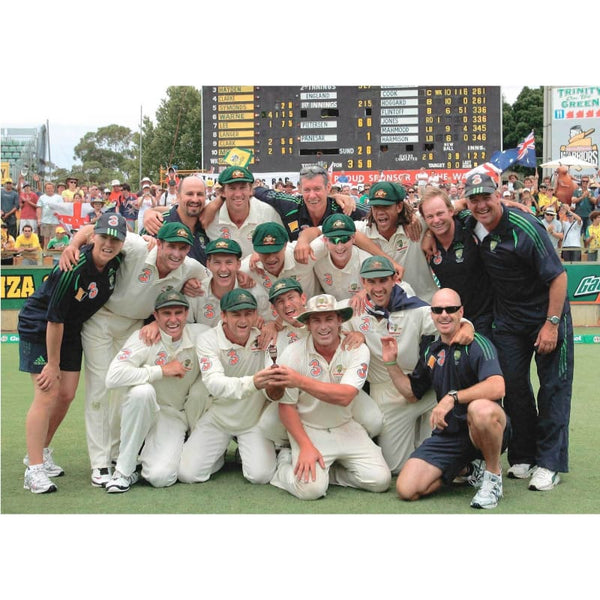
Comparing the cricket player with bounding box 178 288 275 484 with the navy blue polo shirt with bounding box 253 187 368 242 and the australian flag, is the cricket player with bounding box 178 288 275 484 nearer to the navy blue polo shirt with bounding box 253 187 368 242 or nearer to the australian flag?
the navy blue polo shirt with bounding box 253 187 368 242

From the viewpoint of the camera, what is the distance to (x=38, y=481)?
5203 millimetres

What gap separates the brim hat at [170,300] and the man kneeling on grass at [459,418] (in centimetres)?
188

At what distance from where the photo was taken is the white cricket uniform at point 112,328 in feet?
18.4

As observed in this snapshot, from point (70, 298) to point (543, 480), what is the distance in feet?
12.0

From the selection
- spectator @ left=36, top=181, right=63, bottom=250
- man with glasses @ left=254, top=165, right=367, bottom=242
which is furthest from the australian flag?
man with glasses @ left=254, top=165, right=367, bottom=242

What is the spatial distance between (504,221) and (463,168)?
21.4m

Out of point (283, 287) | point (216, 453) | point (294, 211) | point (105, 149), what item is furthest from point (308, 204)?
point (105, 149)

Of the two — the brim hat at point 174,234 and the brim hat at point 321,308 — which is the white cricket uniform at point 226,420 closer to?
the brim hat at point 321,308

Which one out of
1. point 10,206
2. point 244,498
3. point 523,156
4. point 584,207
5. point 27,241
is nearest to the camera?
point 244,498

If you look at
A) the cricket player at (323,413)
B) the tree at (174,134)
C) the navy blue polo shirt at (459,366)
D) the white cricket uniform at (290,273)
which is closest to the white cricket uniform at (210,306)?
the white cricket uniform at (290,273)

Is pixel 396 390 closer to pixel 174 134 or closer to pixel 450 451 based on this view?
pixel 450 451

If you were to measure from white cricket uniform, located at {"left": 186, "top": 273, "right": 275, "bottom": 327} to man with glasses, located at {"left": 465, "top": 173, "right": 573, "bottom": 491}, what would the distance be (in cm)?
177

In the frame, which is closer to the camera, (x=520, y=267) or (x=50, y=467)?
(x=520, y=267)

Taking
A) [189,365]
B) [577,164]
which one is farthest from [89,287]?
[577,164]
